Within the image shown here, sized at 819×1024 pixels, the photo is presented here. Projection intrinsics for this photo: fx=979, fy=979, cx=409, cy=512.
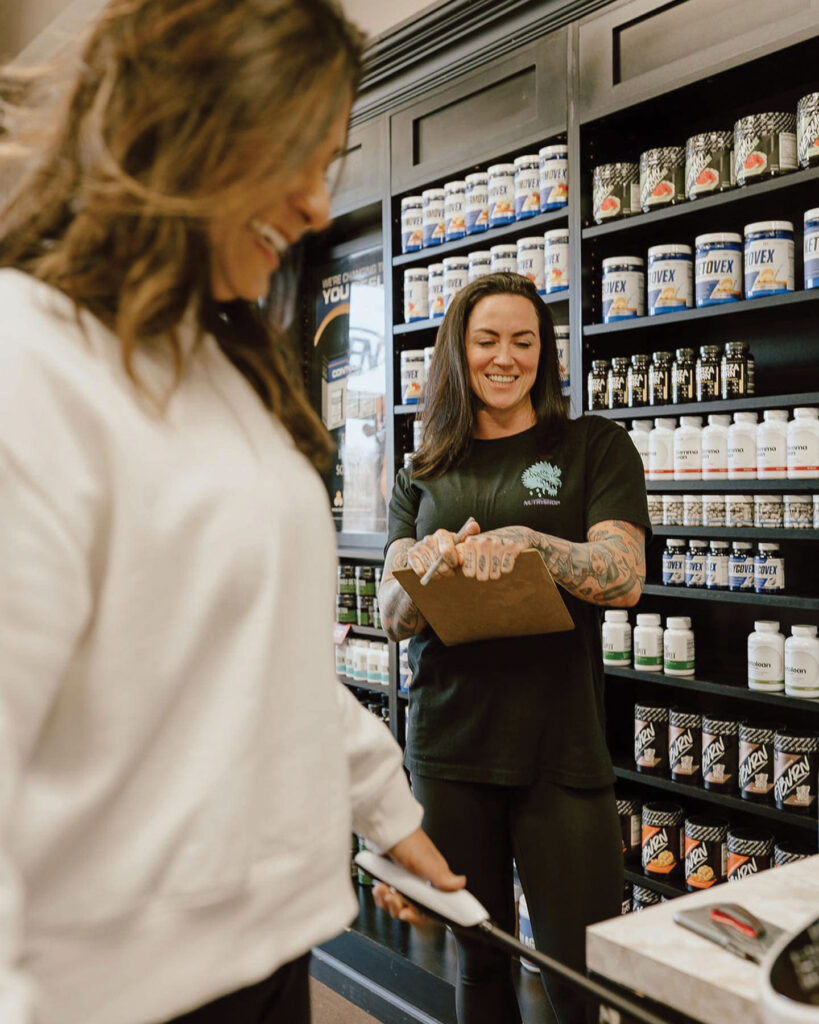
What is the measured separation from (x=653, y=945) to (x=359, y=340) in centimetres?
309

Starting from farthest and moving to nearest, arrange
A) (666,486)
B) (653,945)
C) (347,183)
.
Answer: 1. (347,183)
2. (666,486)
3. (653,945)

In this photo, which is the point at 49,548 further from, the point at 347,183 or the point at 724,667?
the point at 347,183

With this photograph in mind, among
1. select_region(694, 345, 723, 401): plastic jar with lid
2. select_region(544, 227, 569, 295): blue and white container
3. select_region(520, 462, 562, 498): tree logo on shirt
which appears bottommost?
select_region(520, 462, 562, 498): tree logo on shirt

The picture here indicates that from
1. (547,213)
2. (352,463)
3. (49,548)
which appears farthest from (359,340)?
(49,548)

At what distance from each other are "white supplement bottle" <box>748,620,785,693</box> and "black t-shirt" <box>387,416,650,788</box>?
2.07 feet

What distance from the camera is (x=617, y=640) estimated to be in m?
2.62

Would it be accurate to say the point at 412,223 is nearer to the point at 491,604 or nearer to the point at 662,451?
the point at 662,451

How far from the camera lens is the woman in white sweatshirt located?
59cm

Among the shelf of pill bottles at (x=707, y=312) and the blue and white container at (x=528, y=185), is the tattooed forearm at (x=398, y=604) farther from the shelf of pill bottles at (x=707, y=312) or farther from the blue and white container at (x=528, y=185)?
the blue and white container at (x=528, y=185)

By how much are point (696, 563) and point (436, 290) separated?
125 centimetres

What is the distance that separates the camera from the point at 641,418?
8.65 feet

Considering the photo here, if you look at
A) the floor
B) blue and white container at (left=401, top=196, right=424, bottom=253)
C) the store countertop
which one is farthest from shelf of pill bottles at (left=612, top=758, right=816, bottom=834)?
blue and white container at (left=401, top=196, right=424, bottom=253)

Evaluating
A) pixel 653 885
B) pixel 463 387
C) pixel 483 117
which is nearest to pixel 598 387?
pixel 463 387

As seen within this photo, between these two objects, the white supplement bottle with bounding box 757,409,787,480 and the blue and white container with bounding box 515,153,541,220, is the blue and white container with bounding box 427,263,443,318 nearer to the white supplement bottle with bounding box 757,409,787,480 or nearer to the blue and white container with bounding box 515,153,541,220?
the blue and white container with bounding box 515,153,541,220
